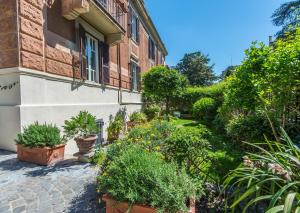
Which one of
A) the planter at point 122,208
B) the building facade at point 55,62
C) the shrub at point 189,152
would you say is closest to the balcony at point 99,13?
the building facade at point 55,62

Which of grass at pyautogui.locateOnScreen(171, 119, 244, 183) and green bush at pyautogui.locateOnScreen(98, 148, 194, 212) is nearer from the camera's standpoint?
green bush at pyautogui.locateOnScreen(98, 148, 194, 212)

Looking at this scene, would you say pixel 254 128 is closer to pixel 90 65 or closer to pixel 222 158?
pixel 222 158

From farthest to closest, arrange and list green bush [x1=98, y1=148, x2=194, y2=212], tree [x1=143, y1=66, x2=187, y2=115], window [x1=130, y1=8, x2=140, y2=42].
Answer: window [x1=130, y1=8, x2=140, y2=42] → tree [x1=143, y1=66, x2=187, y2=115] → green bush [x1=98, y1=148, x2=194, y2=212]

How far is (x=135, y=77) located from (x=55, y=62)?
801 centimetres

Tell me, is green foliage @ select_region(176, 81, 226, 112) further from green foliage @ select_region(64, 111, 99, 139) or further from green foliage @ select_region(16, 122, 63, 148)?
green foliage @ select_region(16, 122, 63, 148)

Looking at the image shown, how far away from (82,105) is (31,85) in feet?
6.94

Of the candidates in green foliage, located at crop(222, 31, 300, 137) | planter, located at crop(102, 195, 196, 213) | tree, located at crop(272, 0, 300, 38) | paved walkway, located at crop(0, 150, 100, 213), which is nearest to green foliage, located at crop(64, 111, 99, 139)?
paved walkway, located at crop(0, 150, 100, 213)

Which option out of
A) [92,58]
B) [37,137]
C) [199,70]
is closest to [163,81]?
[92,58]

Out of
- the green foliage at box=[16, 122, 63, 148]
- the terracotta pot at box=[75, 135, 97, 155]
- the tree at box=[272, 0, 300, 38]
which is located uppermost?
the tree at box=[272, 0, 300, 38]

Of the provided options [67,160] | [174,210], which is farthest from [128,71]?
[174,210]

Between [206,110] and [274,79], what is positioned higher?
[274,79]

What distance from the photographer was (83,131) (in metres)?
5.32

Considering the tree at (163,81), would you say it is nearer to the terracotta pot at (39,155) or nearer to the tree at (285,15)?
the terracotta pot at (39,155)

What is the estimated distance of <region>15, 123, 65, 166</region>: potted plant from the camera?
15.0 ft
